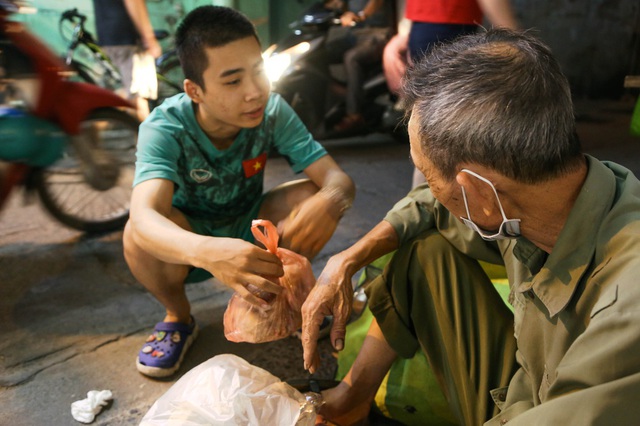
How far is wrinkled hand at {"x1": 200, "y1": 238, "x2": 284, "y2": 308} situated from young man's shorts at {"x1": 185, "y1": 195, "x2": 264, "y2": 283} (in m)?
0.63

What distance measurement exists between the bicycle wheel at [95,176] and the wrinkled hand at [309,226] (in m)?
1.73

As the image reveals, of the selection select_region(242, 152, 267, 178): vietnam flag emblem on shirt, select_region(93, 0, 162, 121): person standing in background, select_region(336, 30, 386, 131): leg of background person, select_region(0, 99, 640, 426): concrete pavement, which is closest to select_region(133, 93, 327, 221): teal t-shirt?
select_region(242, 152, 267, 178): vietnam flag emblem on shirt

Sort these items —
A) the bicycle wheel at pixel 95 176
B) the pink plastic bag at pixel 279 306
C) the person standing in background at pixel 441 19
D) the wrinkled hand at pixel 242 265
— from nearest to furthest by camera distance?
the wrinkled hand at pixel 242 265, the pink plastic bag at pixel 279 306, the person standing in background at pixel 441 19, the bicycle wheel at pixel 95 176

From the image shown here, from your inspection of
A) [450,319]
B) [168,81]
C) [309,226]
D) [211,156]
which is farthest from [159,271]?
[168,81]

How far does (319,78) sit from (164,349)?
3417mm

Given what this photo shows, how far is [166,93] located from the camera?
4.91 m

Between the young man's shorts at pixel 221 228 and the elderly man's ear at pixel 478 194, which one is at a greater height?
the elderly man's ear at pixel 478 194

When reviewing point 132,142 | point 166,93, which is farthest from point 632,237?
point 166,93

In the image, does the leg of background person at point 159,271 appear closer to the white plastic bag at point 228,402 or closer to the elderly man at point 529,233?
the white plastic bag at point 228,402

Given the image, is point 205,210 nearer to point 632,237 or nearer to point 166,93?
point 632,237

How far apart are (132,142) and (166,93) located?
4.67ft

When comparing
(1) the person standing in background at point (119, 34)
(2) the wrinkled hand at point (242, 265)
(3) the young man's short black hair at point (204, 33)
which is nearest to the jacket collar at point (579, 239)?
(2) the wrinkled hand at point (242, 265)

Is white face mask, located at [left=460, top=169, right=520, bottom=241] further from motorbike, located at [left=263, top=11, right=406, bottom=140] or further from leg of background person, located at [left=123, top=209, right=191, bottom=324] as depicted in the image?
motorbike, located at [left=263, top=11, right=406, bottom=140]

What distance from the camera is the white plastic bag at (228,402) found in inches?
63.2
